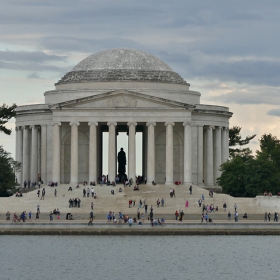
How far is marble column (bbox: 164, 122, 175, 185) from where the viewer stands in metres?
179

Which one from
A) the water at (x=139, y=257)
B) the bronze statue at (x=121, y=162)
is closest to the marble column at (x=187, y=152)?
the bronze statue at (x=121, y=162)

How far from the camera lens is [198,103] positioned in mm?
189000

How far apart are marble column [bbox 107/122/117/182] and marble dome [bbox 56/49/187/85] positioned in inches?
322

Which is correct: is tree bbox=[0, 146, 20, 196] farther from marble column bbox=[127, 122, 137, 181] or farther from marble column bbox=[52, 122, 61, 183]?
marble column bbox=[127, 122, 137, 181]

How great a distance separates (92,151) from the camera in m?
179

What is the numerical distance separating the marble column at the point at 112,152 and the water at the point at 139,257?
35.9 meters

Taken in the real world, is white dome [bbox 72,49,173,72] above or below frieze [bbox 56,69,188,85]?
above

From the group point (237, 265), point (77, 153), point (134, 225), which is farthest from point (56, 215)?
point (237, 265)

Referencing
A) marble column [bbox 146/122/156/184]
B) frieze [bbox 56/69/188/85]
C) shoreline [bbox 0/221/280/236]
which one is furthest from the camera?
frieze [bbox 56/69/188/85]

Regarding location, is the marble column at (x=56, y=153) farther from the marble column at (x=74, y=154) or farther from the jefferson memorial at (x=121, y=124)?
the marble column at (x=74, y=154)

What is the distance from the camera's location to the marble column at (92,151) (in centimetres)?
17838

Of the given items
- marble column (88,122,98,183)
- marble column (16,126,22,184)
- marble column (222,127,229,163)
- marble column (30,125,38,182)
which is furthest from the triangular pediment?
marble column (16,126,22,184)

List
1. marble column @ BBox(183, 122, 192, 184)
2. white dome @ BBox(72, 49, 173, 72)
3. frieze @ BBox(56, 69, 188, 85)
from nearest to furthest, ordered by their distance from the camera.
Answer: marble column @ BBox(183, 122, 192, 184)
frieze @ BBox(56, 69, 188, 85)
white dome @ BBox(72, 49, 173, 72)

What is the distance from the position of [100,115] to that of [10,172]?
44.4 feet
